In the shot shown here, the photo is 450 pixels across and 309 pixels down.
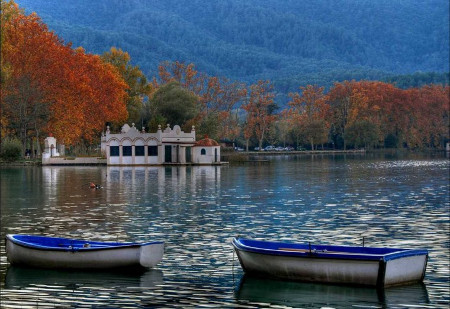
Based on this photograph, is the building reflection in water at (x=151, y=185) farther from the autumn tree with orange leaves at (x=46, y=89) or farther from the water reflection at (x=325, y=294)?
the autumn tree with orange leaves at (x=46, y=89)

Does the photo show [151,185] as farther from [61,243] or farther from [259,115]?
[259,115]

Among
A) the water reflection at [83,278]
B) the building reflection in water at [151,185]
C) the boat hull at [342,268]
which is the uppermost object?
the building reflection in water at [151,185]

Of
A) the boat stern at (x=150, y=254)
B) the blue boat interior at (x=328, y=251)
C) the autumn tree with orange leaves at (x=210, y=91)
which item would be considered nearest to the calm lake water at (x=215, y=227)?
the boat stern at (x=150, y=254)

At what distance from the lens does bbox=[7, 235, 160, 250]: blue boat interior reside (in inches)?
1059

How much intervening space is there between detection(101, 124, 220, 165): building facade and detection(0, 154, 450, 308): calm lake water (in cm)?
3360

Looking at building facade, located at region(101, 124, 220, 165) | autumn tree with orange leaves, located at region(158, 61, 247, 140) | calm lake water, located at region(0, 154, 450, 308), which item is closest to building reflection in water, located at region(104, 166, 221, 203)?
calm lake water, located at region(0, 154, 450, 308)

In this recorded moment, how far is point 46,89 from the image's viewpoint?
4432 inches

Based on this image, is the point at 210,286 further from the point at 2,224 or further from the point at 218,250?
the point at 2,224

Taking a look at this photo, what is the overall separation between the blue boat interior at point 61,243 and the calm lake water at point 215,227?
90 centimetres

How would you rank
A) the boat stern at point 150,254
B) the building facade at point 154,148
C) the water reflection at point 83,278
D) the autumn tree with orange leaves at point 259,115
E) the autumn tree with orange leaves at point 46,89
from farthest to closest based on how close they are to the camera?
the autumn tree with orange leaves at point 259,115, the building facade at point 154,148, the autumn tree with orange leaves at point 46,89, the boat stern at point 150,254, the water reflection at point 83,278

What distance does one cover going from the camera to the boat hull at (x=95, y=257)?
26609 mm

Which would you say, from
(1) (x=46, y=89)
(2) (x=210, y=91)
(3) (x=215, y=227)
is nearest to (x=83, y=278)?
(3) (x=215, y=227)

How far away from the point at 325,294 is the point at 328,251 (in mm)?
1544

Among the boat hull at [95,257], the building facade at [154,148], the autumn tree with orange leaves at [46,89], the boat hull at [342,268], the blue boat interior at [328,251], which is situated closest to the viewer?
the blue boat interior at [328,251]
